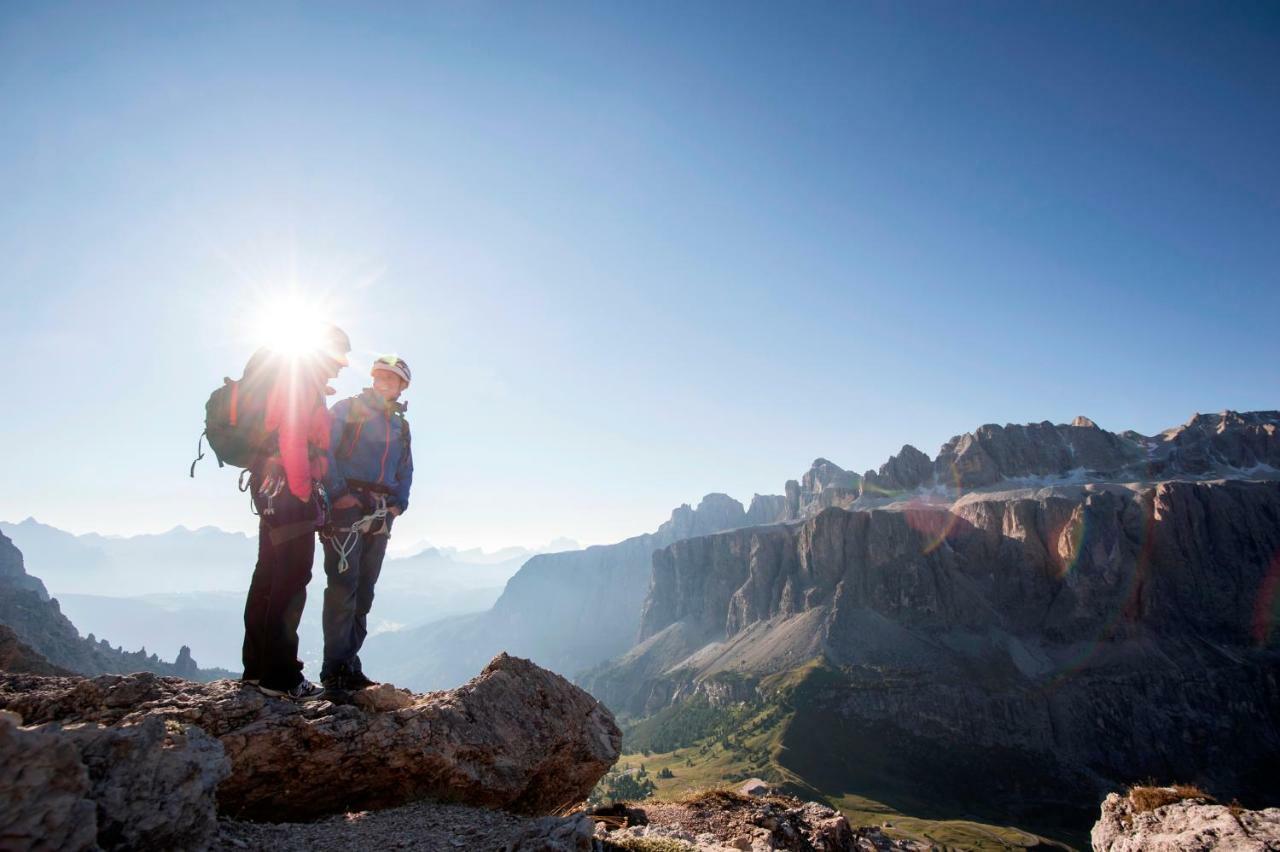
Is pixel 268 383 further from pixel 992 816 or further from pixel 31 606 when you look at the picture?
pixel 992 816

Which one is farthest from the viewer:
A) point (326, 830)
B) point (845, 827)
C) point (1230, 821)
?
point (1230, 821)

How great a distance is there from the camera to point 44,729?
478cm

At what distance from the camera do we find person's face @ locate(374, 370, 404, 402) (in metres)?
11.5

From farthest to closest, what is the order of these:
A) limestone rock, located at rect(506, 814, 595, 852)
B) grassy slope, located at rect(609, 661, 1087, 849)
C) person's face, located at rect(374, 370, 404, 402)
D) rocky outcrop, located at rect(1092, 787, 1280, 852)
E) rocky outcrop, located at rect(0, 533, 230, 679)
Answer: grassy slope, located at rect(609, 661, 1087, 849)
rocky outcrop, located at rect(0, 533, 230, 679)
rocky outcrop, located at rect(1092, 787, 1280, 852)
person's face, located at rect(374, 370, 404, 402)
limestone rock, located at rect(506, 814, 595, 852)

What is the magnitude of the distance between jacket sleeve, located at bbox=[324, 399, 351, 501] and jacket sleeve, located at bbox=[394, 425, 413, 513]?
104cm

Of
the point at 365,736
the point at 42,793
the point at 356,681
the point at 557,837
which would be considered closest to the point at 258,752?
the point at 365,736

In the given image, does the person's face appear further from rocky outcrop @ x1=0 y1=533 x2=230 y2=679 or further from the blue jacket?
rocky outcrop @ x1=0 y1=533 x2=230 y2=679

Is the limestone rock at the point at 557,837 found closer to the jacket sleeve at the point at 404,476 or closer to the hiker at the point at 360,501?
the hiker at the point at 360,501

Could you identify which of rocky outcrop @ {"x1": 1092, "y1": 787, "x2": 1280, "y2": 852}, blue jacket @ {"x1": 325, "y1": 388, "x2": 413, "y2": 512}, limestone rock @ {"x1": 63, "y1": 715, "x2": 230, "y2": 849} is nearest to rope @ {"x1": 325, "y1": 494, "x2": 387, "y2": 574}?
blue jacket @ {"x1": 325, "y1": 388, "x2": 413, "y2": 512}

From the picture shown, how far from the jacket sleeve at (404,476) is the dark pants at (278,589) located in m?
1.96

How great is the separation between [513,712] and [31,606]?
15444 centimetres

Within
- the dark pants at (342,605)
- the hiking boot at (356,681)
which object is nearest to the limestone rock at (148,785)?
the dark pants at (342,605)

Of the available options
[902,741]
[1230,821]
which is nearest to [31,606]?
[1230,821]

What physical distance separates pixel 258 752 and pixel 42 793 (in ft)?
12.7
